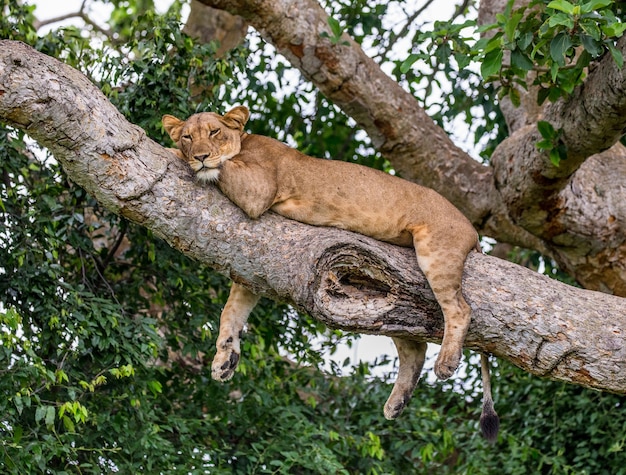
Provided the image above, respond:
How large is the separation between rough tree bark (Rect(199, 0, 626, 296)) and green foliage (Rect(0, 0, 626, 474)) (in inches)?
12.7

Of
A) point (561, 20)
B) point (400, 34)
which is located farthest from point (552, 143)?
point (400, 34)

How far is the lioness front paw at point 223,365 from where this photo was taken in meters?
4.55

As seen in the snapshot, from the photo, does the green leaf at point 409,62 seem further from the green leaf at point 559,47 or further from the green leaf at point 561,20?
the green leaf at point 561,20

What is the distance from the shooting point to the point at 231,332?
468 centimetres

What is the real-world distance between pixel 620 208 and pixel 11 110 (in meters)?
3.60

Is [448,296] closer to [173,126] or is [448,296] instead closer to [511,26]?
[511,26]

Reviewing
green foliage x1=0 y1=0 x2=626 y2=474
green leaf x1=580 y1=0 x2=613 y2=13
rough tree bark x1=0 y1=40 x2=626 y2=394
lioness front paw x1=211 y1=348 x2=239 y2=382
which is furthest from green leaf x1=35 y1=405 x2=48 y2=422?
green leaf x1=580 y1=0 x2=613 y2=13

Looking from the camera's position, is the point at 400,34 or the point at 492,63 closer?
the point at 492,63

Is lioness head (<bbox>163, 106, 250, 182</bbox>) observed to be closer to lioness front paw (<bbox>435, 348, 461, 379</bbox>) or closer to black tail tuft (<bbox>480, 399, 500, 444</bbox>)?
lioness front paw (<bbox>435, 348, 461, 379</bbox>)

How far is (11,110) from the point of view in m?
3.55

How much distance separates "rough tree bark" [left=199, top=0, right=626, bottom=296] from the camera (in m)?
5.76

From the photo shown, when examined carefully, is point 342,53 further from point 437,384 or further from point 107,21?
point 107,21

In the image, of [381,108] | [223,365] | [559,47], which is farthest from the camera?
[381,108]

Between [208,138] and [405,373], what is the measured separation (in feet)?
4.89
